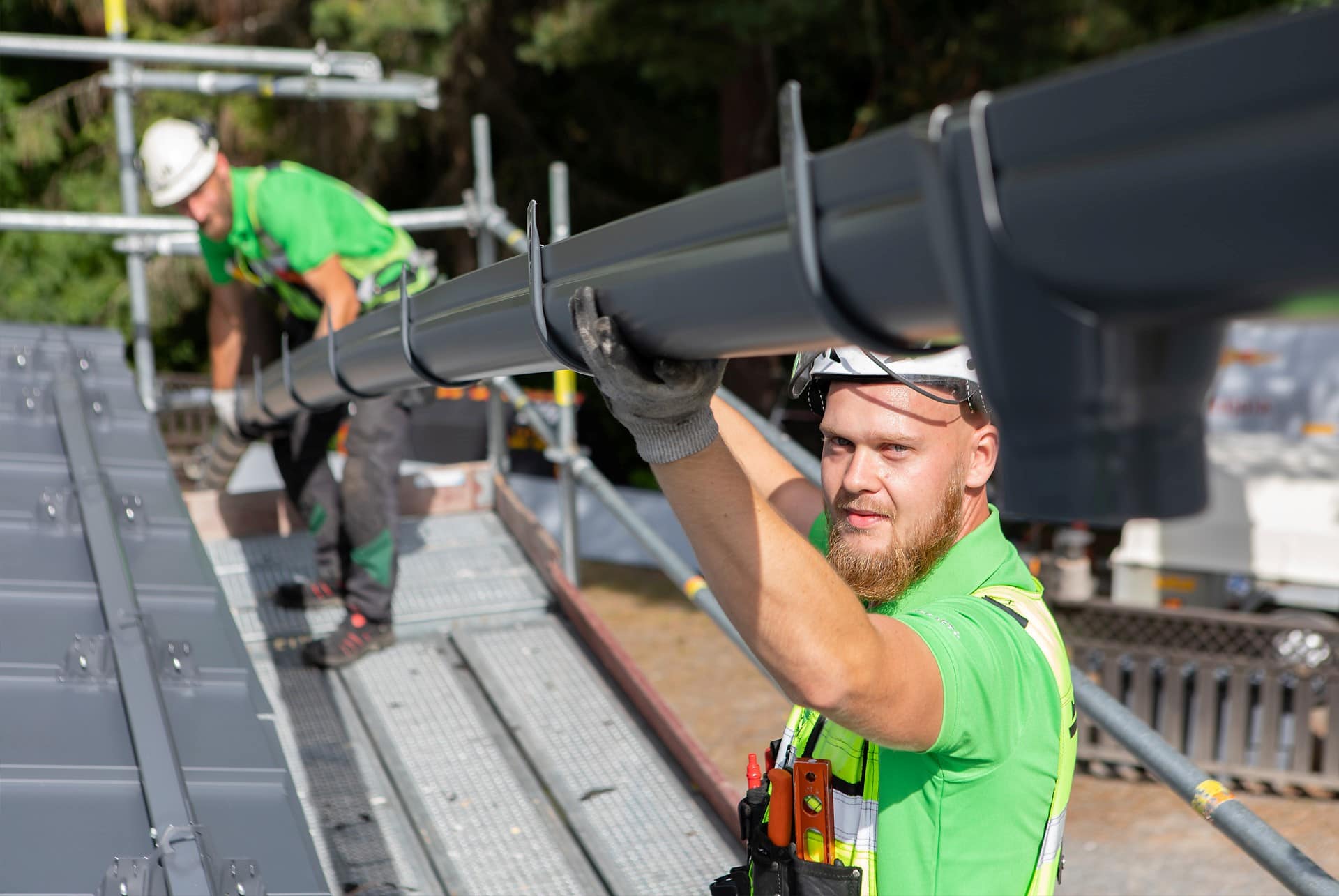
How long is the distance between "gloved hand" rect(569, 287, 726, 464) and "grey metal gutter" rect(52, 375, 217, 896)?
0.83 meters

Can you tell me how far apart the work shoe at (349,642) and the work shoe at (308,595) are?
0.95ft

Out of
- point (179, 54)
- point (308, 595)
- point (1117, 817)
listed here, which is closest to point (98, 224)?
point (179, 54)

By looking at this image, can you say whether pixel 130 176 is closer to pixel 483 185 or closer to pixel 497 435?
pixel 483 185

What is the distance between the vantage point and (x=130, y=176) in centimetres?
545

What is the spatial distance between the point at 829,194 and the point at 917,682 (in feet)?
2.65

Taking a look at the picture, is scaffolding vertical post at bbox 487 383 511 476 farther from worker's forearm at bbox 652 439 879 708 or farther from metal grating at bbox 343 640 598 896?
worker's forearm at bbox 652 439 879 708

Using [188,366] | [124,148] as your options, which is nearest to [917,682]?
[124,148]

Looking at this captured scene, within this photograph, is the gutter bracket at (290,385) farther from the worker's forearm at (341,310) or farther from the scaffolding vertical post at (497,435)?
the scaffolding vertical post at (497,435)

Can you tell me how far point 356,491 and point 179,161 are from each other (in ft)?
4.52

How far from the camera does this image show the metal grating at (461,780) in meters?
3.21

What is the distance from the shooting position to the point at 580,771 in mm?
3604

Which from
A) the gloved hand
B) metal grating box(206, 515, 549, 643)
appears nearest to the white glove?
metal grating box(206, 515, 549, 643)

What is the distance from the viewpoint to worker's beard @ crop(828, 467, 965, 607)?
2.03 meters

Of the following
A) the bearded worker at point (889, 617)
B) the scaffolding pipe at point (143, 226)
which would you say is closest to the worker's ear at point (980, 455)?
the bearded worker at point (889, 617)
